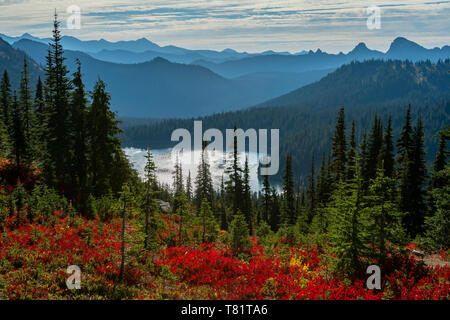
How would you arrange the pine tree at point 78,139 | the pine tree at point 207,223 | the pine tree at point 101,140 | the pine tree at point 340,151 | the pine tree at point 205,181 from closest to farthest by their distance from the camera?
the pine tree at point 207,223 → the pine tree at point 78,139 → the pine tree at point 101,140 → the pine tree at point 340,151 → the pine tree at point 205,181

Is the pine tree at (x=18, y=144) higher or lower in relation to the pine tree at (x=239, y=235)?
higher

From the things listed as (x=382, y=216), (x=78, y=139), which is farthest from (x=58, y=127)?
(x=382, y=216)

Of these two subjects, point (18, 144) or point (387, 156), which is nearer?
point (18, 144)

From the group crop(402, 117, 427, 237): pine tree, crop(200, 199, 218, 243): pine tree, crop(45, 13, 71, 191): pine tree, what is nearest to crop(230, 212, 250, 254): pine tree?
→ crop(200, 199, 218, 243): pine tree

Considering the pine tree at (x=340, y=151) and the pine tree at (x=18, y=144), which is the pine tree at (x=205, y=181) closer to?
the pine tree at (x=340, y=151)

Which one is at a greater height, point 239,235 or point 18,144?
point 18,144

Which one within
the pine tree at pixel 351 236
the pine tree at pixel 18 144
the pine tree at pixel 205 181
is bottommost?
the pine tree at pixel 205 181

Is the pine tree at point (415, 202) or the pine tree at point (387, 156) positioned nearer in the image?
the pine tree at point (415, 202)

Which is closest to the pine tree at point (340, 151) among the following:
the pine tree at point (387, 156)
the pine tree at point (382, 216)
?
the pine tree at point (387, 156)

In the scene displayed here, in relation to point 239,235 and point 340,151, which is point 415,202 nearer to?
point 340,151
